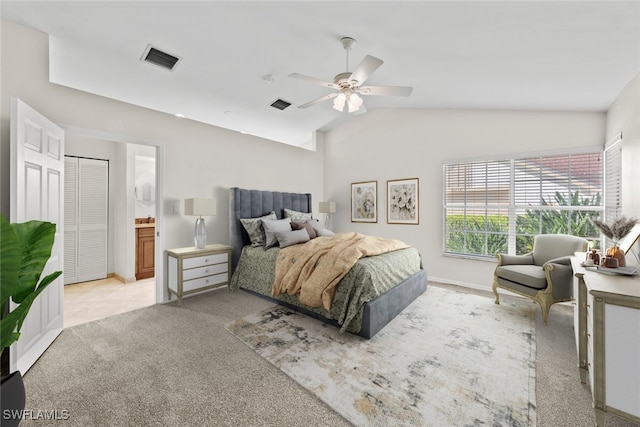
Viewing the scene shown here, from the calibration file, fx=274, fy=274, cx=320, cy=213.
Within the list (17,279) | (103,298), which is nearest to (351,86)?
(17,279)

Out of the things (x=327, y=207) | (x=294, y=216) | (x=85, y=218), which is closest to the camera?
(x=85, y=218)

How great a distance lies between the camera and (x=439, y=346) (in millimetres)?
2559

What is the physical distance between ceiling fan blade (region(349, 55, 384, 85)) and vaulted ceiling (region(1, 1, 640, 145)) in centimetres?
38

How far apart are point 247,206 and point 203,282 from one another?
138cm

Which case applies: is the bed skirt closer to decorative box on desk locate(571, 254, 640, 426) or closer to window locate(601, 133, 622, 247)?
decorative box on desk locate(571, 254, 640, 426)

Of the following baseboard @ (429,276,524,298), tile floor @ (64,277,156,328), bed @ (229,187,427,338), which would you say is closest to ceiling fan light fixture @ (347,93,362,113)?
bed @ (229,187,427,338)

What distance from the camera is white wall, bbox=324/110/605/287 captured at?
→ 3.76 metres

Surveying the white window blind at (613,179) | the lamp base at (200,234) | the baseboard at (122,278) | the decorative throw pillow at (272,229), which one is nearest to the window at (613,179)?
the white window blind at (613,179)

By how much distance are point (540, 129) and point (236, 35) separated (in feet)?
13.4

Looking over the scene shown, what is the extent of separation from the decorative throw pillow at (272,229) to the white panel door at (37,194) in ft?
7.34

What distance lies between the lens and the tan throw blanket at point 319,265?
285cm

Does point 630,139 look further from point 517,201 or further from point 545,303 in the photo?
point 545,303

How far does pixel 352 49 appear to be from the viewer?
2865mm

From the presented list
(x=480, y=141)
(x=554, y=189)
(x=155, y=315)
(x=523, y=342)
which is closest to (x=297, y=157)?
(x=480, y=141)
